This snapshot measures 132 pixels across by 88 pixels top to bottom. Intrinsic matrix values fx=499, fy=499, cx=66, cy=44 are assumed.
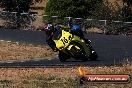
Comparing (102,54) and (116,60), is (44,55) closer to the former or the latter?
(102,54)

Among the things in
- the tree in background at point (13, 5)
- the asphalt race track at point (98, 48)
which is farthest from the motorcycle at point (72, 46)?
A: the tree in background at point (13, 5)

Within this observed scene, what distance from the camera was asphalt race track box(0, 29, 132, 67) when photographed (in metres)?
21.5

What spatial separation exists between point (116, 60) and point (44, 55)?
16.9 ft

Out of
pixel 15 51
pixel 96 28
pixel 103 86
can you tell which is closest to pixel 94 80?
pixel 103 86

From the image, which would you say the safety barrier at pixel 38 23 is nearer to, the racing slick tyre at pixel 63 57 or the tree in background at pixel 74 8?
the tree in background at pixel 74 8

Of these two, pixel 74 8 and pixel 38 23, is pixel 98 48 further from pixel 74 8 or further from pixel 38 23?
pixel 38 23

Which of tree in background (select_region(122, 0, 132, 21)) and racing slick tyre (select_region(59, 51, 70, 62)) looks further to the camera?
tree in background (select_region(122, 0, 132, 21))

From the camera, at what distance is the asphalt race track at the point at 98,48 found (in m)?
21.5

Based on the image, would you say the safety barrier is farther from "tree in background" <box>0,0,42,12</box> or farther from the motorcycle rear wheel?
the motorcycle rear wheel

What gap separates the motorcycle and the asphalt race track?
0.34 meters

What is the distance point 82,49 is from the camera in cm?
2278

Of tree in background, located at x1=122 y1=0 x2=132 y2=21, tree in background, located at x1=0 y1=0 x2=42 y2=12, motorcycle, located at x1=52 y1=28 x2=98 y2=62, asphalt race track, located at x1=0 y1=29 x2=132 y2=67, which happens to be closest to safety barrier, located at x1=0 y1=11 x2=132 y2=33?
tree in background, located at x1=0 y1=0 x2=42 y2=12

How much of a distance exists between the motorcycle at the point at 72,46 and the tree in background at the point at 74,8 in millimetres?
18549

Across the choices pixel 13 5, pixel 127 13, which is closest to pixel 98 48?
A: pixel 127 13
